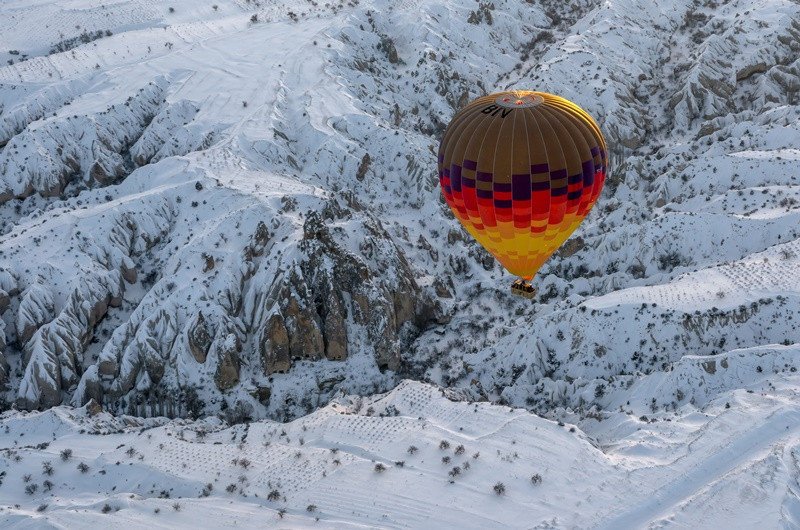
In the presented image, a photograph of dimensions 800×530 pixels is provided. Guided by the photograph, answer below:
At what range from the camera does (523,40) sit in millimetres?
61500

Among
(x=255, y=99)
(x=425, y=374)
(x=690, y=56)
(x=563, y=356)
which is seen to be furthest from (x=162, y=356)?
(x=690, y=56)

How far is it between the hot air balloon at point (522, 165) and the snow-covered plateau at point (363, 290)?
800cm

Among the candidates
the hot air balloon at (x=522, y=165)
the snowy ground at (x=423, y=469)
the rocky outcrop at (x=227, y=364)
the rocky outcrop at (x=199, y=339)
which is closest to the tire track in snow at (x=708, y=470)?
the snowy ground at (x=423, y=469)

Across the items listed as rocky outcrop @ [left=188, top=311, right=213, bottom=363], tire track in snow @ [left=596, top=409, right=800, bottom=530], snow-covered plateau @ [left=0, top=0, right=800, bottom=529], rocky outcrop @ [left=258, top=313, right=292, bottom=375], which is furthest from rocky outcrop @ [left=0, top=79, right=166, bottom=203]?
tire track in snow @ [left=596, top=409, right=800, bottom=530]

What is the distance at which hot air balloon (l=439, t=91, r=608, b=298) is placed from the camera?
2088 centimetres

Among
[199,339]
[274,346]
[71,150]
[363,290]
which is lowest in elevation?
[274,346]

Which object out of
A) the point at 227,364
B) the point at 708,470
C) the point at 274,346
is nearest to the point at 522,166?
the point at 708,470

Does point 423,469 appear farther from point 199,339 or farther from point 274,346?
point 199,339

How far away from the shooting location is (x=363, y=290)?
32844 millimetres

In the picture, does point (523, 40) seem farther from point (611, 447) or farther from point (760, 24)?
point (611, 447)

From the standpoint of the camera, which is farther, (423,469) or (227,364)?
(227,364)

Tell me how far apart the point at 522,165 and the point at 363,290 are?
548 inches

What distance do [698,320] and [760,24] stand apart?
39511 millimetres

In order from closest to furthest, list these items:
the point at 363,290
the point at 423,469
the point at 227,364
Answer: the point at 423,469 → the point at 227,364 → the point at 363,290
